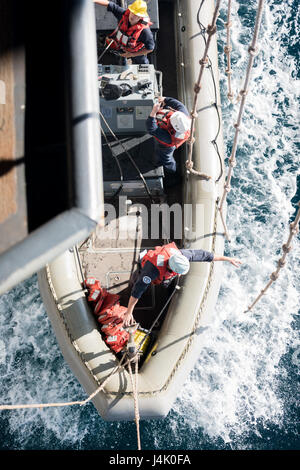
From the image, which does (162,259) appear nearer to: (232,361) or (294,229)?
(294,229)

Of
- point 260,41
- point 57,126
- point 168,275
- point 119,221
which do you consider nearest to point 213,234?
point 168,275

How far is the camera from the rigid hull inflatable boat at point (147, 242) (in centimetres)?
427

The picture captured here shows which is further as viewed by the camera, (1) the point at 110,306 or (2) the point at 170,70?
(2) the point at 170,70

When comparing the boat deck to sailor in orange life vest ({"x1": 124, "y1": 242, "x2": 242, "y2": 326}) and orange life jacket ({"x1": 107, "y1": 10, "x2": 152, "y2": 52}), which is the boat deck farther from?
sailor in orange life vest ({"x1": 124, "y1": 242, "x2": 242, "y2": 326})

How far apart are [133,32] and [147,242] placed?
2.36 meters

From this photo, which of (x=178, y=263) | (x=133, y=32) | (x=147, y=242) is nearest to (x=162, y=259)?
(x=178, y=263)

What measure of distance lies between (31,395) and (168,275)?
2.70m

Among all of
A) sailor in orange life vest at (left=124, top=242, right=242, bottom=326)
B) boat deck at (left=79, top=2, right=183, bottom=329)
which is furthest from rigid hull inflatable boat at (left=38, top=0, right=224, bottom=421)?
sailor in orange life vest at (left=124, top=242, right=242, bottom=326)

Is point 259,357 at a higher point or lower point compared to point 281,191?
lower

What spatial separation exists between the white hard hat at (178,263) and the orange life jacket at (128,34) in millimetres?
2487

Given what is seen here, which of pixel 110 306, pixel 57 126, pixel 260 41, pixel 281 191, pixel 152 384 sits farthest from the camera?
pixel 260 41

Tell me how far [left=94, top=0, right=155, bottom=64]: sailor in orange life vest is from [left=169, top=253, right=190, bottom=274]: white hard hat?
8.02 feet

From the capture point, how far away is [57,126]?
1934mm

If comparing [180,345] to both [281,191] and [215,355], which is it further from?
[281,191]
